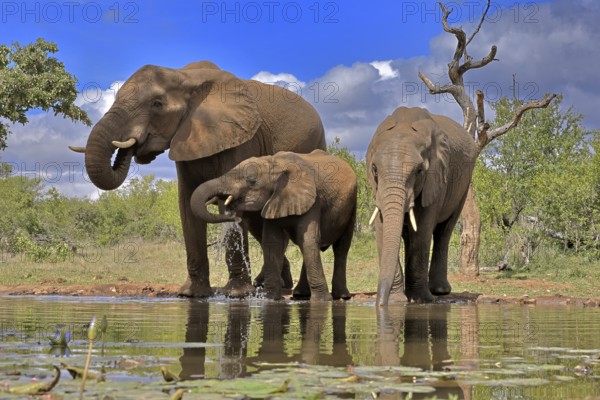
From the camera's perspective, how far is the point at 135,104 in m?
12.0

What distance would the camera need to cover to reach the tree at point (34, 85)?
2247 cm

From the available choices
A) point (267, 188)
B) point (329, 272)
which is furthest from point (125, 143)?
point (329, 272)

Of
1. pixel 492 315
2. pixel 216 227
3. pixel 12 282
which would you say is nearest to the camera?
pixel 492 315

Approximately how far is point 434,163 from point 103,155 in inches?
173

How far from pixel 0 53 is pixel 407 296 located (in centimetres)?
1464

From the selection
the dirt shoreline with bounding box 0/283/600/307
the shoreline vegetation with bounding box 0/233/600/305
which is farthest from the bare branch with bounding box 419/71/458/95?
the dirt shoreline with bounding box 0/283/600/307

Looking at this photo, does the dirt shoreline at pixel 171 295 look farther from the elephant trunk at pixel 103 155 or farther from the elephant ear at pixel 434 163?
the elephant trunk at pixel 103 155

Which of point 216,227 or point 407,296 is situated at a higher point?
point 216,227

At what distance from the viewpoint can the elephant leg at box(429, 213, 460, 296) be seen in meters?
14.3

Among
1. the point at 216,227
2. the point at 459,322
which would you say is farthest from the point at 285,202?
the point at 216,227

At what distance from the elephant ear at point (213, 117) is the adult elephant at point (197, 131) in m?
0.01

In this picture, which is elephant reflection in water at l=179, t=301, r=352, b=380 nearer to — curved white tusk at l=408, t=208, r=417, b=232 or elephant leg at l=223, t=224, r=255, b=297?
curved white tusk at l=408, t=208, r=417, b=232

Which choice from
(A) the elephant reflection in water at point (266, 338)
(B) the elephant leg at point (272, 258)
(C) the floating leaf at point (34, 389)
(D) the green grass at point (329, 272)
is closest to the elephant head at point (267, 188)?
(B) the elephant leg at point (272, 258)

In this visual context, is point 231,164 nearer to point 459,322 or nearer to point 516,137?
point 459,322
